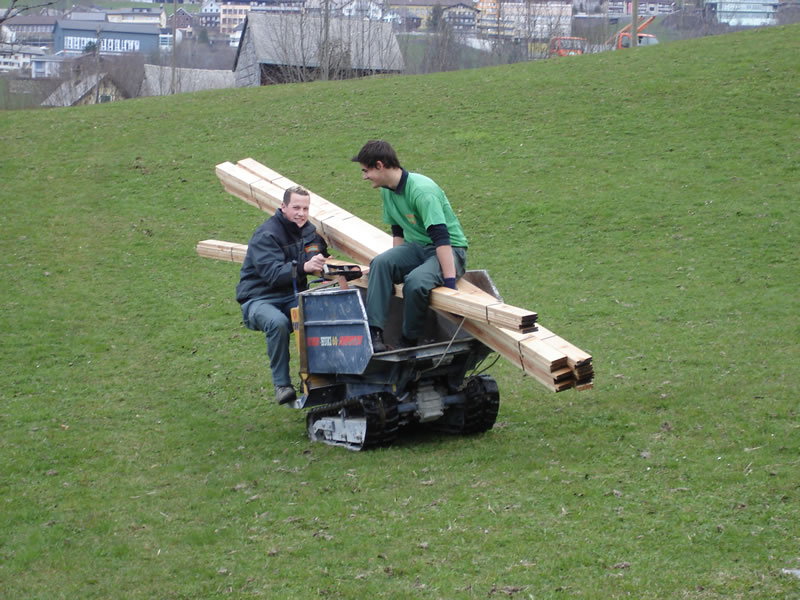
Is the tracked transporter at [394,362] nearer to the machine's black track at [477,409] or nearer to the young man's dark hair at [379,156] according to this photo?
the machine's black track at [477,409]

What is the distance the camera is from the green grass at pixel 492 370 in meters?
6.05

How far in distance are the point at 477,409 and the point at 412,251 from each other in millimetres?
1540

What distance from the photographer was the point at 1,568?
6172 millimetres

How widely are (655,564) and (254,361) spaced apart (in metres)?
7.46

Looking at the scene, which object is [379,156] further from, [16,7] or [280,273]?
[16,7]

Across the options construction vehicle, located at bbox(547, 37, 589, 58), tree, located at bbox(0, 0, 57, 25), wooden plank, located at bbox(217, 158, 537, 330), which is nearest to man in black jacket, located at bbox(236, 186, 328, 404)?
wooden plank, located at bbox(217, 158, 537, 330)

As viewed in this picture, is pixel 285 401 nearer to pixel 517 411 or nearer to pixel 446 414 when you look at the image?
pixel 446 414

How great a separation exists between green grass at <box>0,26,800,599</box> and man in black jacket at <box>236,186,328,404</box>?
0.94m

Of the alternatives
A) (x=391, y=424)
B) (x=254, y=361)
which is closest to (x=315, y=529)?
(x=391, y=424)

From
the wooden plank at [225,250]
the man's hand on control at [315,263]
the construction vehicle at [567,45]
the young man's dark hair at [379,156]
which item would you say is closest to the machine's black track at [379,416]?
the man's hand on control at [315,263]

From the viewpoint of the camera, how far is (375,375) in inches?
A: 327

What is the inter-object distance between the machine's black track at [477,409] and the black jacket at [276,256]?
185 cm

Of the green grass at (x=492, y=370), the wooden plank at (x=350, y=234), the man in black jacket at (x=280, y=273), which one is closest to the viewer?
the green grass at (x=492, y=370)

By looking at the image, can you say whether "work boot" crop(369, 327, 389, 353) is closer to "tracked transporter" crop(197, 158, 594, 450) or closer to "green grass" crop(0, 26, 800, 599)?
"tracked transporter" crop(197, 158, 594, 450)
